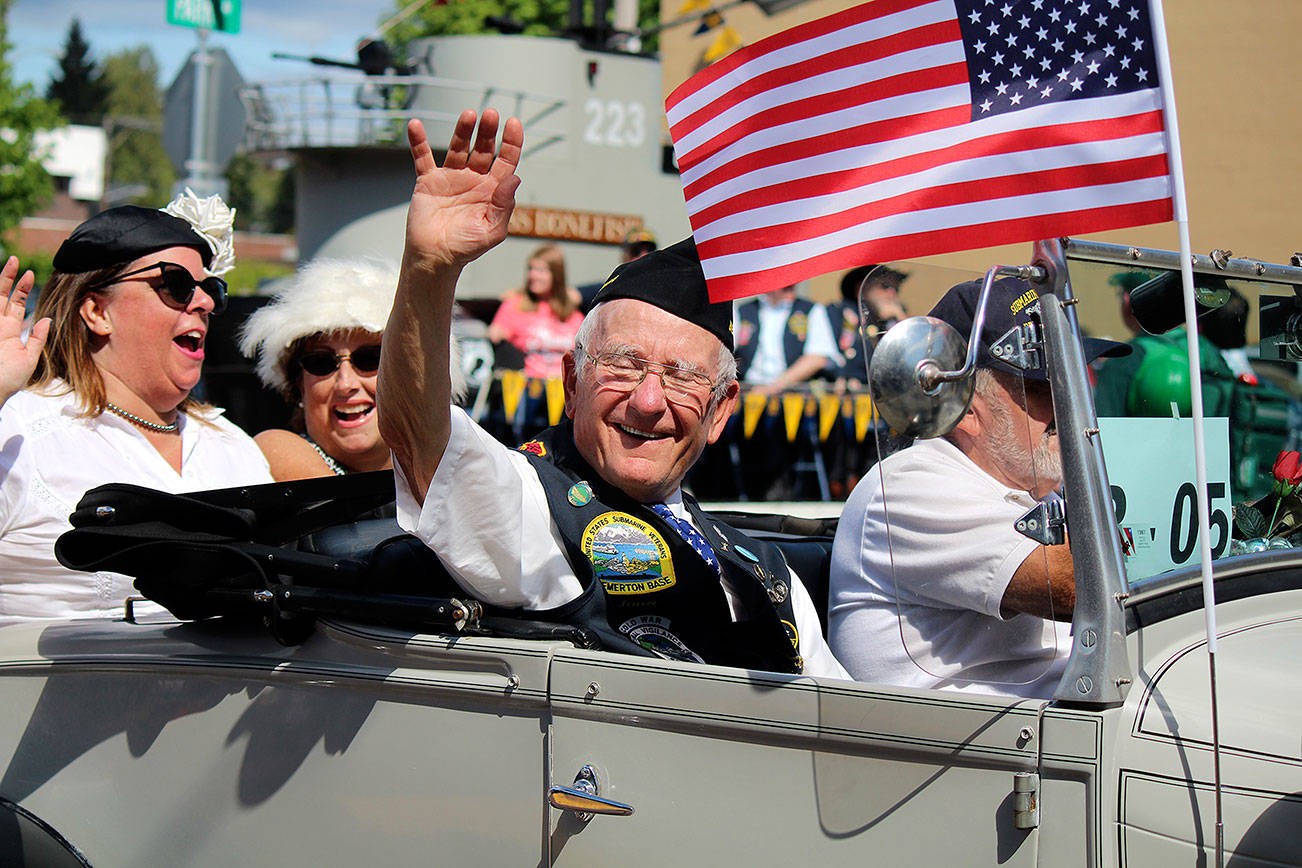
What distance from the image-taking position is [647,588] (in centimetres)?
232

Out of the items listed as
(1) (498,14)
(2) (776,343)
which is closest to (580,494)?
(2) (776,343)

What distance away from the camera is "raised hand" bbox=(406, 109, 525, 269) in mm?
1902

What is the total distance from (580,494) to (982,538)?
79 cm

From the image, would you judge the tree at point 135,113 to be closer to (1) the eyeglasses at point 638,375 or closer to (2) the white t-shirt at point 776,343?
(2) the white t-shirt at point 776,343

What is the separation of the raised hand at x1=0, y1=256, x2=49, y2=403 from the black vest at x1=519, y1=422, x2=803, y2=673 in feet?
3.91

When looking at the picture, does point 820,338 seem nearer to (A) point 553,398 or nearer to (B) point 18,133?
(A) point 553,398

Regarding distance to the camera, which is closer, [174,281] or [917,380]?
[917,380]

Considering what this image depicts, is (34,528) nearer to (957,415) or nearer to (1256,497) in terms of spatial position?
(957,415)

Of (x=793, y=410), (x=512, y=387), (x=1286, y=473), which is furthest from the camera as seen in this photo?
(x=793, y=410)

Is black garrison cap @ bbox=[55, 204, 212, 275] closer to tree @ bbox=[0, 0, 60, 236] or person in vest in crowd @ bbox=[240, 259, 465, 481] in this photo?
person in vest in crowd @ bbox=[240, 259, 465, 481]

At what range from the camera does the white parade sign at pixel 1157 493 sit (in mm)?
1833

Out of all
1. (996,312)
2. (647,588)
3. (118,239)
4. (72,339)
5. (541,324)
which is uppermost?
(541,324)

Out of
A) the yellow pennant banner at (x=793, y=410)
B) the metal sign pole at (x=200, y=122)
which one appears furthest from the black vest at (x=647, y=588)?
the yellow pennant banner at (x=793, y=410)

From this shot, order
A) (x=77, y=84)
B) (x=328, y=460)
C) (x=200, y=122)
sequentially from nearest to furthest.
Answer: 1. (x=328, y=460)
2. (x=200, y=122)
3. (x=77, y=84)
